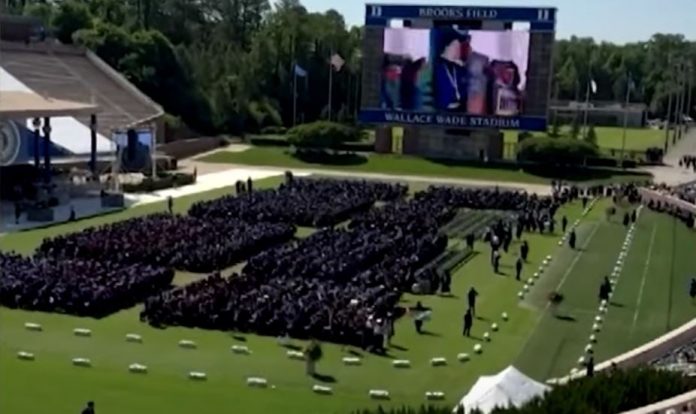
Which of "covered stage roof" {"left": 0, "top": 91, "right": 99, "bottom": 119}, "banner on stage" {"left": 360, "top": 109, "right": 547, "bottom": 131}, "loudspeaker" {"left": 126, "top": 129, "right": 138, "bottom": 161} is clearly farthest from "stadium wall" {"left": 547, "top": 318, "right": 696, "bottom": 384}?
"banner on stage" {"left": 360, "top": 109, "right": 547, "bottom": 131}

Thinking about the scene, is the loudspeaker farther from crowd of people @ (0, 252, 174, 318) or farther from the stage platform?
crowd of people @ (0, 252, 174, 318)

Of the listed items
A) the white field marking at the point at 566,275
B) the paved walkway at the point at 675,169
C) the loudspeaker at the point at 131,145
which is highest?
the loudspeaker at the point at 131,145

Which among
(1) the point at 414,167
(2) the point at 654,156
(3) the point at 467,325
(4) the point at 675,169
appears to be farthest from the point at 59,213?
(2) the point at 654,156

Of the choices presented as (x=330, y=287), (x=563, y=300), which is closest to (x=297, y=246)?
(x=330, y=287)

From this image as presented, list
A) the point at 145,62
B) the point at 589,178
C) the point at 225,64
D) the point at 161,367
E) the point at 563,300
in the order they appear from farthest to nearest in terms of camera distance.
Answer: the point at 225,64
the point at 145,62
the point at 589,178
the point at 563,300
the point at 161,367

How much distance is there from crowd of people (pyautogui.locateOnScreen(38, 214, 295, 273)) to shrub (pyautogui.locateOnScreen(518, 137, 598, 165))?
34326 mm

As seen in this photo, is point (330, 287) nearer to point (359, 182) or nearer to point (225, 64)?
point (359, 182)

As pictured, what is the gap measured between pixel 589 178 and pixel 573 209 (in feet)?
51.2

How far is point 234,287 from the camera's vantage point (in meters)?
31.7

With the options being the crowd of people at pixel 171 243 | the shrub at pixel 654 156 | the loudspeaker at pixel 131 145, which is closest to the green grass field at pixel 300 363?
the crowd of people at pixel 171 243

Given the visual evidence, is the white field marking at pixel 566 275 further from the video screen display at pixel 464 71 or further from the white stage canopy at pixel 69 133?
the white stage canopy at pixel 69 133

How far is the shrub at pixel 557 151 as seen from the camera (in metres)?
74.2

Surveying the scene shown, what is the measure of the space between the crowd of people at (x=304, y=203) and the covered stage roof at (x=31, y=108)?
878cm

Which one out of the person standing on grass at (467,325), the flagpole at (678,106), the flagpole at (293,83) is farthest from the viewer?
the flagpole at (678,106)
